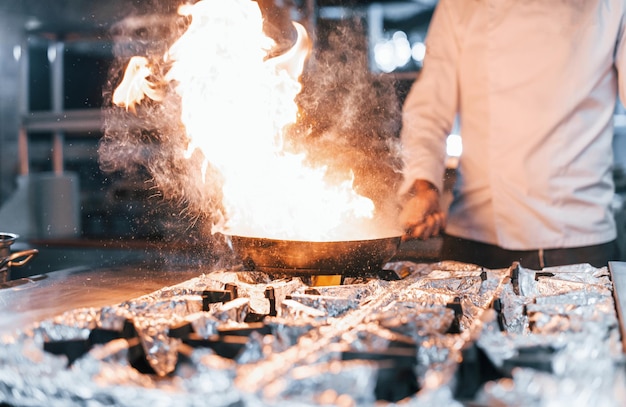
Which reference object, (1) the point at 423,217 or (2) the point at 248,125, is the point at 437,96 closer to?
(1) the point at 423,217

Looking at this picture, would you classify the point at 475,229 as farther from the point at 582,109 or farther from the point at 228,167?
the point at 228,167

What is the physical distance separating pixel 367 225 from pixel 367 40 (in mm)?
3434

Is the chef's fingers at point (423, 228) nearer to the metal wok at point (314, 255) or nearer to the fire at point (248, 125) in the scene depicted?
the fire at point (248, 125)

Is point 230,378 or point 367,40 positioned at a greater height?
point 367,40

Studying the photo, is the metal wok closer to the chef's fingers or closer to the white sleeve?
the chef's fingers

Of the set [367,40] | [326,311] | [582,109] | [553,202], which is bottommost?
[326,311]

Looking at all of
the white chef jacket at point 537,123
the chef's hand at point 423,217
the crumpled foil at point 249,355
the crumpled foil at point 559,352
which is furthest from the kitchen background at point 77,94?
the crumpled foil at point 559,352

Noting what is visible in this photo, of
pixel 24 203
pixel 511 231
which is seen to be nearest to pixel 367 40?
pixel 24 203

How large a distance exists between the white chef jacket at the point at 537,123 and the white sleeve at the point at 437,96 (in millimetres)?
Result: 53

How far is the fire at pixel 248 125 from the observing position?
1740 millimetres

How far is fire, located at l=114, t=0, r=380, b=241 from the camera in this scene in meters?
1.74

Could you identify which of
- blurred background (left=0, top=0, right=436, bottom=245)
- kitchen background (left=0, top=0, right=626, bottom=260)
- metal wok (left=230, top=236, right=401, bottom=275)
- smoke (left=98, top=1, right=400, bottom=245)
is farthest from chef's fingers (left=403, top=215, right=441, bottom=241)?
blurred background (left=0, top=0, right=436, bottom=245)

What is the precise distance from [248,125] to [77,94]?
15.5 ft

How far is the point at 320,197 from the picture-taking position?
1.79 meters
